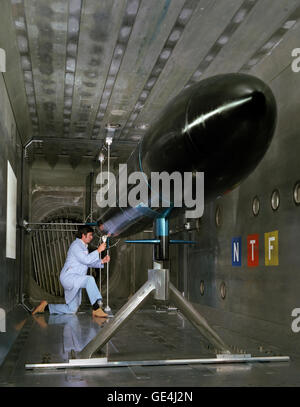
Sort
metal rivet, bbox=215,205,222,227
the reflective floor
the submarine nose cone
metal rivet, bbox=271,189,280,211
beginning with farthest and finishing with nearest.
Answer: metal rivet, bbox=215,205,222,227 < metal rivet, bbox=271,189,280,211 < the reflective floor < the submarine nose cone

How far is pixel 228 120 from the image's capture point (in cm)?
243

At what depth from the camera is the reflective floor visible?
258cm

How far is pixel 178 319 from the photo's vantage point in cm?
564

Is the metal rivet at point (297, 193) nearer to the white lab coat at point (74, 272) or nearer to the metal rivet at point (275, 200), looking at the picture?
the metal rivet at point (275, 200)

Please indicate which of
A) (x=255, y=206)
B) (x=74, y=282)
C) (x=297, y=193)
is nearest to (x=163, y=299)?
(x=297, y=193)

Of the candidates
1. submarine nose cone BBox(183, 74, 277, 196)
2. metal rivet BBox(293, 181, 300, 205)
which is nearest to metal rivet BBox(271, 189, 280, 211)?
metal rivet BBox(293, 181, 300, 205)

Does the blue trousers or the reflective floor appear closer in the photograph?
the reflective floor

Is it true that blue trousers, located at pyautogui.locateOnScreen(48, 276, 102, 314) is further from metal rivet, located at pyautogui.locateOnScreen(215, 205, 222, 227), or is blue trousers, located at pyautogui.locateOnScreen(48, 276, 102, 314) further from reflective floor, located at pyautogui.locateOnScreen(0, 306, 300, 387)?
metal rivet, located at pyautogui.locateOnScreen(215, 205, 222, 227)

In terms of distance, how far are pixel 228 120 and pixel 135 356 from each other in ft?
5.60

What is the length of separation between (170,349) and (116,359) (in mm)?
584

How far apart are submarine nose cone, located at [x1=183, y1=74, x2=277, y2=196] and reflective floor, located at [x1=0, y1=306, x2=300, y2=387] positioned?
118 centimetres

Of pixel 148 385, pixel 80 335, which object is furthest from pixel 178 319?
pixel 148 385

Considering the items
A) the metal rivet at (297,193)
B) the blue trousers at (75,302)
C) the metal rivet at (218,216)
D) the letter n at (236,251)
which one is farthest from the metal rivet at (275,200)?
the blue trousers at (75,302)

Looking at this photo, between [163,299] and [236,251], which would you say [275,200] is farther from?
[163,299]
